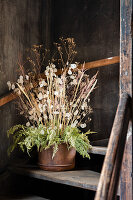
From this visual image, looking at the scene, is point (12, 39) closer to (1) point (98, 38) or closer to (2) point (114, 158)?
(1) point (98, 38)

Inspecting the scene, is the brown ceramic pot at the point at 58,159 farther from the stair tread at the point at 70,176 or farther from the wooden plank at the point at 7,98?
the wooden plank at the point at 7,98

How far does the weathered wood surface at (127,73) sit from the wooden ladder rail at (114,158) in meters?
0.13

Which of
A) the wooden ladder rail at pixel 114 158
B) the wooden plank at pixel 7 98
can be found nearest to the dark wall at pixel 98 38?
the wooden plank at pixel 7 98

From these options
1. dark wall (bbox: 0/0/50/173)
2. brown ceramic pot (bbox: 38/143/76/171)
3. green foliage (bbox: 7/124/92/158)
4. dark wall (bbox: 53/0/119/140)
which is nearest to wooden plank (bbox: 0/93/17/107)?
dark wall (bbox: 0/0/50/173)

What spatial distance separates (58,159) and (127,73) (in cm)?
94

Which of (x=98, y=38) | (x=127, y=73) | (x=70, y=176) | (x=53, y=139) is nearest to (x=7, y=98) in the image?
(x=53, y=139)

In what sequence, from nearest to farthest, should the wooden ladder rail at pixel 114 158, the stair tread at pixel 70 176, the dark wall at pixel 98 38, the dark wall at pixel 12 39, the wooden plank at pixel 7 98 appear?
the wooden ladder rail at pixel 114 158, the stair tread at pixel 70 176, the wooden plank at pixel 7 98, the dark wall at pixel 12 39, the dark wall at pixel 98 38

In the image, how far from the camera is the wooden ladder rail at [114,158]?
1204mm

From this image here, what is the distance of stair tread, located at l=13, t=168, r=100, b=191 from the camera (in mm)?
1837

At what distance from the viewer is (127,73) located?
1592mm

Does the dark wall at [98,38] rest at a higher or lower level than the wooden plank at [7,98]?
higher

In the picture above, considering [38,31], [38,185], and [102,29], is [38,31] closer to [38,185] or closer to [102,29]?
[102,29]

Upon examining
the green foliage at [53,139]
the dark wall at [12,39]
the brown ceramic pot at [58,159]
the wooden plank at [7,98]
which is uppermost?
the dark wall at [12,39]

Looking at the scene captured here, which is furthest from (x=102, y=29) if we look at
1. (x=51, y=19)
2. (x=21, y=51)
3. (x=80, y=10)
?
(x=21, y=51)
